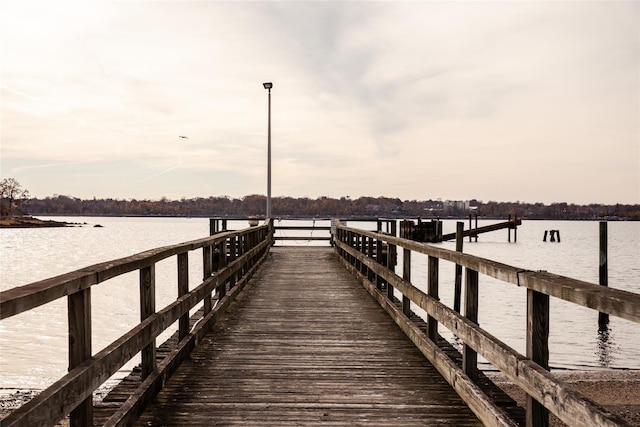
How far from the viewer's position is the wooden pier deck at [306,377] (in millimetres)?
4078

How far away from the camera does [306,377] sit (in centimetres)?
505

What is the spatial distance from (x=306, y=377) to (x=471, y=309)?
5.81 ft

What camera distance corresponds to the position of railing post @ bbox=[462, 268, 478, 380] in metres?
4.20

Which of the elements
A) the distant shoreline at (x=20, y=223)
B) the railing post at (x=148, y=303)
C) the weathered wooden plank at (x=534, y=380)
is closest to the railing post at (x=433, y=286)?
the weathered wooden plank at (x=534, y=380)

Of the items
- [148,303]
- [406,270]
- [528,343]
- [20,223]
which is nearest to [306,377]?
[148,303]

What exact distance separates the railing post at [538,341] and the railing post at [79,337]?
8.40ft

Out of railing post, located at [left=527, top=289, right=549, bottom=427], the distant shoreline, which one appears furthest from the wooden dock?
the distant shoreline

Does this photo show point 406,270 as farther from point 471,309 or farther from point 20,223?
point 20,223

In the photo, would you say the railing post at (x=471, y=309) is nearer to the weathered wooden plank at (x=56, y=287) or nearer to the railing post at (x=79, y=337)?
the weathered wooden plank at (x=56, y=287)

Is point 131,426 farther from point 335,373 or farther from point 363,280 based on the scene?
point 363,280

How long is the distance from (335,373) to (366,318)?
283 cm

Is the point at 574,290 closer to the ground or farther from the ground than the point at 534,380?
farther from the ground

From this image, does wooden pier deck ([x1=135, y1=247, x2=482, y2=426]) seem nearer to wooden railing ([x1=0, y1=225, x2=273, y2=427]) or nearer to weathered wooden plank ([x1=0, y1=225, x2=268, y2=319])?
wooden railing ([x1=0, y1=225, x2=273, y2=427])

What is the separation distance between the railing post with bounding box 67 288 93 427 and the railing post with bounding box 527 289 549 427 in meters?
2.56
